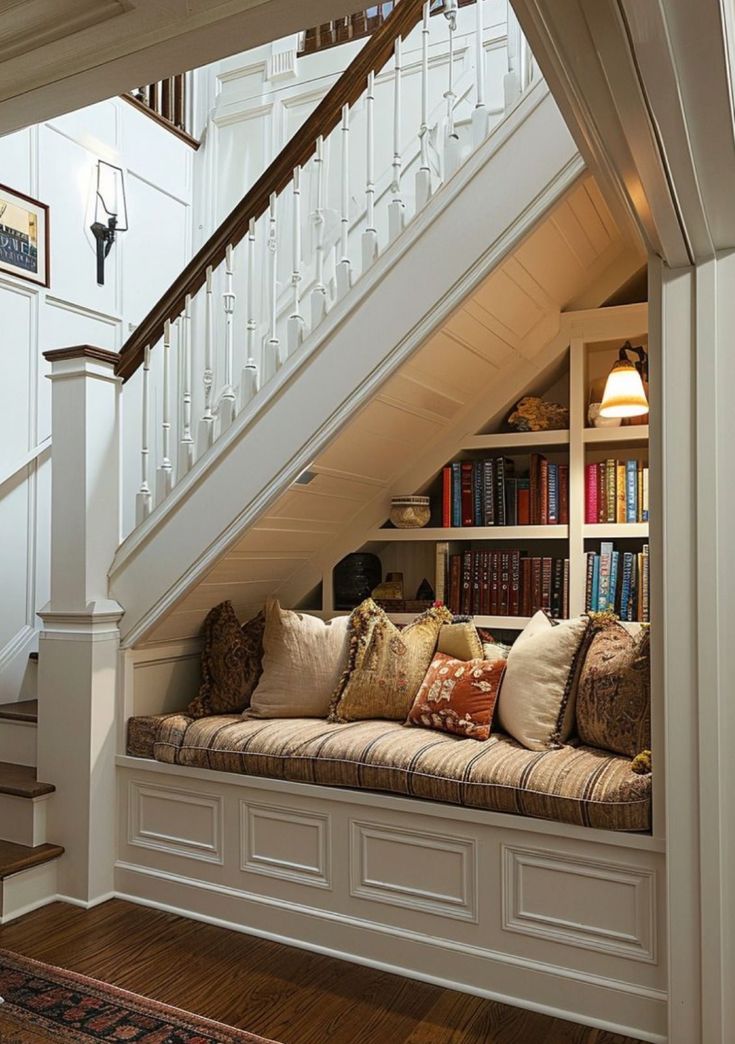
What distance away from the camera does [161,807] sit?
3018 millimetres

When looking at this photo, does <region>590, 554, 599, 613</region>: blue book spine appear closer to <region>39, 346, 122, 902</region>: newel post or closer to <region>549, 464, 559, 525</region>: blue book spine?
<region>549, 464, 559, 525</region>: blue book spine

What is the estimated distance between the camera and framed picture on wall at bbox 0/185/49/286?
12.2ft

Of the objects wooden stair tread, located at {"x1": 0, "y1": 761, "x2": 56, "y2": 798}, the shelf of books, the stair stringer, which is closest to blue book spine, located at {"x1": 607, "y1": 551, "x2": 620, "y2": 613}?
the shelf of books

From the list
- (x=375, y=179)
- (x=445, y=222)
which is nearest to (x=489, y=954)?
(x=445, y=222)

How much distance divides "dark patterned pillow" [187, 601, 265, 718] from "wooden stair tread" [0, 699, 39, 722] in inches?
25.1

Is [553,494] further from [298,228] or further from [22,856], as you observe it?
[22,856]

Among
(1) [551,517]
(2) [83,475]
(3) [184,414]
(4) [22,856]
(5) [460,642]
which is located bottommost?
(4) [22,856]

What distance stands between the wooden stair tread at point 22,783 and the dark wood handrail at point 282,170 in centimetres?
150

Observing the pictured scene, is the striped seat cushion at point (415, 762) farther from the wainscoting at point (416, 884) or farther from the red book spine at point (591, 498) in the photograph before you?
the red book spine at point (591, 498)

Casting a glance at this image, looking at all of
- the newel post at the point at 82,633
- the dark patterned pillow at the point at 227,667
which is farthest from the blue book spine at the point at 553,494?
the newel post at the point at 82,633

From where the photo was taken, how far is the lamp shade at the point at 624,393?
287 centimetres

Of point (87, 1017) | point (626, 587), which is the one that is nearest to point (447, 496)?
point (626, 587)

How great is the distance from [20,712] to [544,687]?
205cm

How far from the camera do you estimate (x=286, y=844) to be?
108 inches
